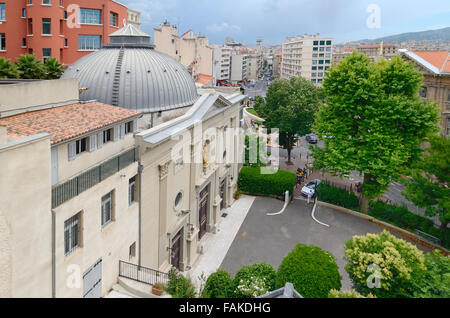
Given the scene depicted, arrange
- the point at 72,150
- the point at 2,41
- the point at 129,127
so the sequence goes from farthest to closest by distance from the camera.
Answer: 1. the point at 2,41
2. the point at 129,127
3. the point at 72,150

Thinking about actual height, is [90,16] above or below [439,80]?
above

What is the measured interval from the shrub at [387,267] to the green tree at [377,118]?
14.4 metres

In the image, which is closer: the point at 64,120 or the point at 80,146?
the point at 80,146

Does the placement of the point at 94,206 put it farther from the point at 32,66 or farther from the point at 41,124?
the point at 32,66

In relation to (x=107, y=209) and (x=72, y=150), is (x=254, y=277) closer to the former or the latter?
(x=107, y=209)

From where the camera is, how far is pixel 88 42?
4094cm

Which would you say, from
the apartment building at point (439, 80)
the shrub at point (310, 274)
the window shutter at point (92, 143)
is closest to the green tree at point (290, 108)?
the apartment building at point (439, 80)

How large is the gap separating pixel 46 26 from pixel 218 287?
31595 millimetres

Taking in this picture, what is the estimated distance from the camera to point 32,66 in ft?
91.5

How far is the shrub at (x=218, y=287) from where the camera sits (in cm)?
2050

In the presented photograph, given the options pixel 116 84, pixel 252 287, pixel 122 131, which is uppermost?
pixel 116 84

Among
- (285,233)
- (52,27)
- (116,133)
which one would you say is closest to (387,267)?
(116,133)

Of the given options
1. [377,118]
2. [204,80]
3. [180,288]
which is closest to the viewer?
[180,288]

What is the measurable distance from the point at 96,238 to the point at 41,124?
5.29 m
